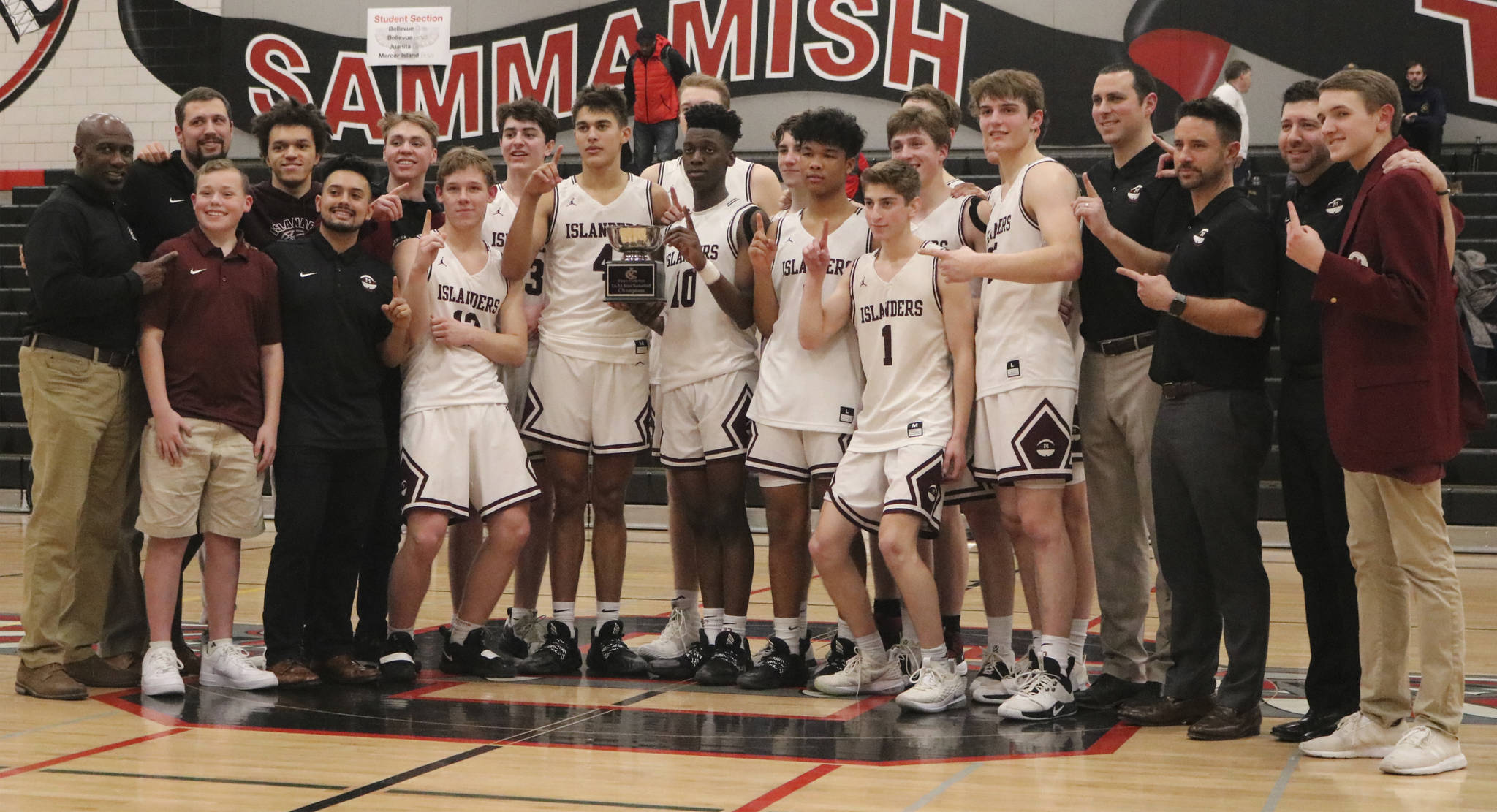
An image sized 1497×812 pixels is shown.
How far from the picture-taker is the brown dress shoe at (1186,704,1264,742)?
493cm

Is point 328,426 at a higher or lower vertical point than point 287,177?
lower

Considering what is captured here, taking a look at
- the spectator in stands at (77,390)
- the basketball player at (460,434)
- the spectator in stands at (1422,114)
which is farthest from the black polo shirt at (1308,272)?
the spectator in stands at (1422,114)

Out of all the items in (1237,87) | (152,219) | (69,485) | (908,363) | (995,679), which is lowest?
(995,679)

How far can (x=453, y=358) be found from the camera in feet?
19.6

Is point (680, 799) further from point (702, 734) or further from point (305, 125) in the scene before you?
point (305, 125)

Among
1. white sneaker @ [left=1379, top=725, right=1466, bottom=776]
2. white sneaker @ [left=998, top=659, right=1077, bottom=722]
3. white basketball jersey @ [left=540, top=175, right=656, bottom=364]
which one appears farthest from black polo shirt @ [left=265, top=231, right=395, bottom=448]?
white sneaker @ [left=1379, top=725, right=1466, bottom=776]

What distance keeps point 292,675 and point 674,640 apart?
62.9 inches

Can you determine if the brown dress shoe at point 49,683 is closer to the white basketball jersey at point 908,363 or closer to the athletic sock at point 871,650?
the athletic sock at point 871,650

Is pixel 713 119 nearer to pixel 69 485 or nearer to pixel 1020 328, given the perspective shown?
pixel 1020 328

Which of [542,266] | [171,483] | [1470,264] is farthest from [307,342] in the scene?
[1470,264]

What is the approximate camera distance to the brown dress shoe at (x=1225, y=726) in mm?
4934

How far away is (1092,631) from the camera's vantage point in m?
7.57

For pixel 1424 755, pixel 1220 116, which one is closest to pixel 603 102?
pixel 1220 116

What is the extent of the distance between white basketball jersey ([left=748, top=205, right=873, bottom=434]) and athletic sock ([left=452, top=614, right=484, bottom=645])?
1.47m
